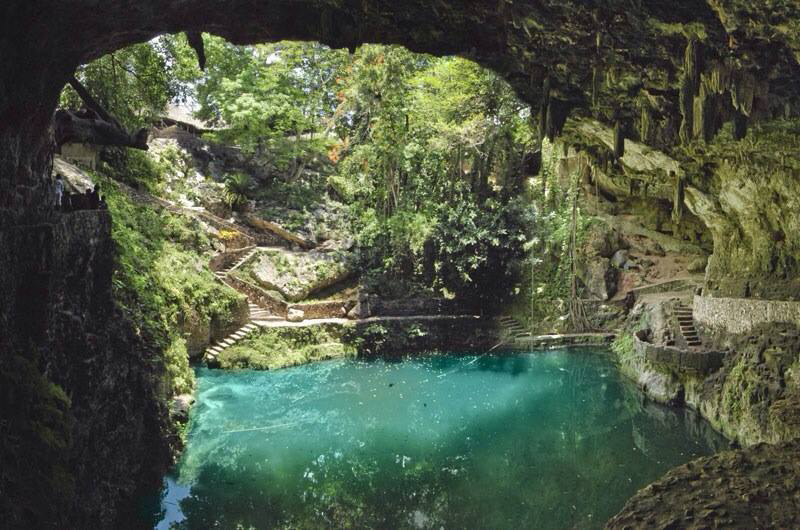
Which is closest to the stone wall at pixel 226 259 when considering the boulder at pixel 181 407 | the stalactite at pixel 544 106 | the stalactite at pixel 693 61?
the boulder at pixel 181 407

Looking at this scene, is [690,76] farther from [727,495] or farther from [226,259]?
[226,259]

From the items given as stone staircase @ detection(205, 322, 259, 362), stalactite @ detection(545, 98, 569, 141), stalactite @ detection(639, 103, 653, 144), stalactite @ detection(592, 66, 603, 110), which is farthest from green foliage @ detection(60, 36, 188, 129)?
stalactite @ detection(639, 103, 653, 144)

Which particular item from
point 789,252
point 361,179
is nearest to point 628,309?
point 789,252

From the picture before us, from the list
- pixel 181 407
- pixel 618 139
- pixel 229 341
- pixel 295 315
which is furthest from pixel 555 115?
pixel 229 341

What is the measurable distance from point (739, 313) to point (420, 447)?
8408 millimetres

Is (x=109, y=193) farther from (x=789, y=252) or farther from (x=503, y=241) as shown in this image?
(x=789, y=252)

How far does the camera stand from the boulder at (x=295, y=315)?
19375 millimetres

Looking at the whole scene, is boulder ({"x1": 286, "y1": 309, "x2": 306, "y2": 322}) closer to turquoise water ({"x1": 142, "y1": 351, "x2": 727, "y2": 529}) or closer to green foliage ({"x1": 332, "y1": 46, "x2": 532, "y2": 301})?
turquoise water ({"x1": 142, "y1": 351, "x2": 727, "y2": 529})

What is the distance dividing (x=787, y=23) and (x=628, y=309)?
15.0 meters

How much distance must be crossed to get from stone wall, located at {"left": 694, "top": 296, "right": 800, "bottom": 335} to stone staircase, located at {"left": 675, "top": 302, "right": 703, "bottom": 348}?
298 millimetres

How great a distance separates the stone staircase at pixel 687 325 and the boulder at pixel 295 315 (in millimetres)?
12286

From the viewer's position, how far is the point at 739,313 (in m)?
13.1

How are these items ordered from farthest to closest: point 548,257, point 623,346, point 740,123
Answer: point 548,257
point 623,346
point 740,123

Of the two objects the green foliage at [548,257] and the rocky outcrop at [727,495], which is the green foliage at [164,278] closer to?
the rocky outcrop at [727,495]
